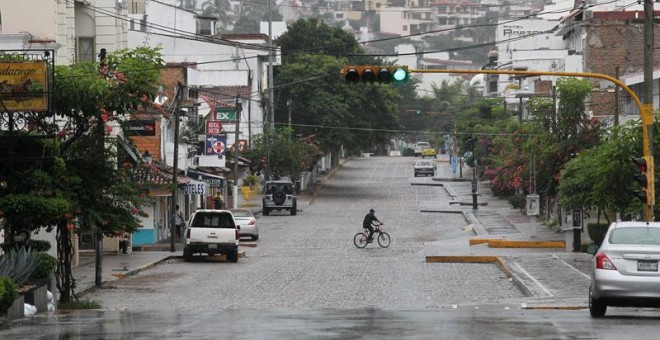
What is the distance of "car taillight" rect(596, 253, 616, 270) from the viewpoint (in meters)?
21.7

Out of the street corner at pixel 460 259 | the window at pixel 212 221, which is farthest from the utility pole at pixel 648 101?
the window at pixel 212 221

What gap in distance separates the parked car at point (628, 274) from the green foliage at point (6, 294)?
356 inches

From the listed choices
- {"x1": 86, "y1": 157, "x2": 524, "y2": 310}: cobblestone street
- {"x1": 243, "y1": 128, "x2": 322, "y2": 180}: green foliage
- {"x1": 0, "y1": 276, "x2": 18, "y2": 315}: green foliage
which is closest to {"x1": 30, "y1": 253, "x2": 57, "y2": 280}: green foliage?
{"x1": 86, "y1": 157, "x2": 524, "y2": 310}: cobblestone street

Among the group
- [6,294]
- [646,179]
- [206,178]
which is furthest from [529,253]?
[6,294]

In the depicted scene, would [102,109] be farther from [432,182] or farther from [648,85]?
[432,182]

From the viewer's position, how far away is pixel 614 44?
A: 284 ft

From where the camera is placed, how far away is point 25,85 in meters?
29.3

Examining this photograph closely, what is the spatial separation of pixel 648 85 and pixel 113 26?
22.2m

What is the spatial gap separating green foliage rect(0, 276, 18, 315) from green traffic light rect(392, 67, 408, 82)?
38.1ft

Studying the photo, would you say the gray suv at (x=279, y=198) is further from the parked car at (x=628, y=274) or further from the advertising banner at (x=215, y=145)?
the parked car at (x=628, y=274)

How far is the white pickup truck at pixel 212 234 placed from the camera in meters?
47.8

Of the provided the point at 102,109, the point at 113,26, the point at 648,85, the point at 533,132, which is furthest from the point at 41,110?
the point at 533,132

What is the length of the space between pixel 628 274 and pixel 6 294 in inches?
376

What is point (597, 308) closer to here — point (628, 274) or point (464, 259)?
point (628, 274)
